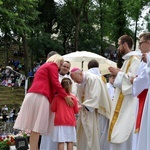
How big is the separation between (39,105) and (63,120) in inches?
20.9

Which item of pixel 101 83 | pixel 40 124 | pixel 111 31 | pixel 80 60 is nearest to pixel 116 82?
pixel 101 83

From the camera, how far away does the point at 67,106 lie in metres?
6.42

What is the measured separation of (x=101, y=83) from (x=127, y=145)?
1.24 metres

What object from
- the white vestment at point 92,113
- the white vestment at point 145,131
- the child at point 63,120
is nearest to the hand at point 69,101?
the child at point 63,120

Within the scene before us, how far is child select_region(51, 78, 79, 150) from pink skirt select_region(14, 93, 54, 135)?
0.72 feet

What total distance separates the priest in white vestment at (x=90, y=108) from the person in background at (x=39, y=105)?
460mm

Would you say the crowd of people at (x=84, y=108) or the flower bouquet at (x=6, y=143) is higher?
the crowd of people at (x=84, y=108)

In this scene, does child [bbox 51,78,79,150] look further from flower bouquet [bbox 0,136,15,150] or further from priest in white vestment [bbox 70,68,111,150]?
flower bouquet [bbox 0,136,15,150]

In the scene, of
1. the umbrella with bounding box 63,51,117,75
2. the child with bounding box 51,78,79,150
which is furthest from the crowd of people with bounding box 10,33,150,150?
the umbrella with bounding box 63,51,117,75

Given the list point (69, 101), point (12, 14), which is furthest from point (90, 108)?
point (12, 14)

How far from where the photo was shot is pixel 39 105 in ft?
20.2

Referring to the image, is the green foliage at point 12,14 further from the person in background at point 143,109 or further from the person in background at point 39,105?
the person in background at point 143,109

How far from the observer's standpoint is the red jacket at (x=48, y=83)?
6172 mm

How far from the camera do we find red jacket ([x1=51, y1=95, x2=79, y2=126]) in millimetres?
6320
